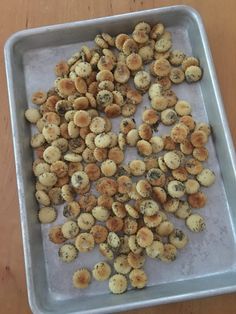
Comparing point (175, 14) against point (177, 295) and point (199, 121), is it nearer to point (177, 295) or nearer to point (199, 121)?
point (199, 121)

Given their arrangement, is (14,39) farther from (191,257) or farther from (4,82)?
(191,257)

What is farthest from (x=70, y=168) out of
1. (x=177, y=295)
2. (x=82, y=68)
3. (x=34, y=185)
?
(x=177, y=295)

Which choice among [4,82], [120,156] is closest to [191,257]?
[120,156]

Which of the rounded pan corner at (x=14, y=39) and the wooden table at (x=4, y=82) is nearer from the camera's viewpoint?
the wooden table at (x=4, y=82)

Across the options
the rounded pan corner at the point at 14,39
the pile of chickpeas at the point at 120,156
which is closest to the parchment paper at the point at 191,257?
the pile of chickpeas at the point at 120,156

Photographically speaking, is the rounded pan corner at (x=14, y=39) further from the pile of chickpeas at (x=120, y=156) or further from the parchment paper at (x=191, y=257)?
the parchment paper at (x=191, y=257)
